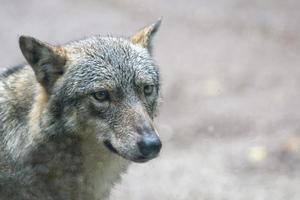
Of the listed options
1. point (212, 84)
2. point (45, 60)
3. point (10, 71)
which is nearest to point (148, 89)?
point (45, 60)

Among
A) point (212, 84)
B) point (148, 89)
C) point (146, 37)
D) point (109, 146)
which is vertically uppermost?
point (146, 37)

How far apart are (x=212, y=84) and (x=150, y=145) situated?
8.66 metres

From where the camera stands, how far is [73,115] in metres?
7.89

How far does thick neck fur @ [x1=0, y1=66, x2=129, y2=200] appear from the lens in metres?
8.02

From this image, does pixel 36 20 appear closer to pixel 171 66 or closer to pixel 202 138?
pixel 171 66

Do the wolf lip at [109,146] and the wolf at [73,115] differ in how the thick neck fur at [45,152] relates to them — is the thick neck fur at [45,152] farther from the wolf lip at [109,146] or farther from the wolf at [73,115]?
the wolf lip at [109,146]

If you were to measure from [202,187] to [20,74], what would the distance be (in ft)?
14.5

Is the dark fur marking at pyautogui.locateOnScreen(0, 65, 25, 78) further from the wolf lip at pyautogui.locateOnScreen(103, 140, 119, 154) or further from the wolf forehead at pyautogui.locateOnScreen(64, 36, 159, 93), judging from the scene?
the wolf lip at pyautogui.locateOnScreen(103, 140, 119, 154)

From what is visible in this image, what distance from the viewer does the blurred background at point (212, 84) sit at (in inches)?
489

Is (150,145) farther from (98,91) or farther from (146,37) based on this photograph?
(146,37)

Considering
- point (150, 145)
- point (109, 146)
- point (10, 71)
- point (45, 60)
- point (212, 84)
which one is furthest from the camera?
point (212, 84)

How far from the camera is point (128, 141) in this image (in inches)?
299

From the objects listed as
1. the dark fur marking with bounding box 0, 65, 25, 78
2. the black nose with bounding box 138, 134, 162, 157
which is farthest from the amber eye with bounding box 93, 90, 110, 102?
the dark fur marking with bounding box 0, 65, 25, 78

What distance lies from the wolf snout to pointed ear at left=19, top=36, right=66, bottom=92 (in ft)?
3.64
